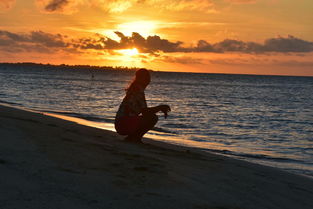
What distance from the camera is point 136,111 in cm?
905

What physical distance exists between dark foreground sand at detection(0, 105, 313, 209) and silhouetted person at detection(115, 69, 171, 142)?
971 mm

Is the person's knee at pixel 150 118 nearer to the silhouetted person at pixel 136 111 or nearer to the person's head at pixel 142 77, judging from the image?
the silhouetted person at pixel 136 111

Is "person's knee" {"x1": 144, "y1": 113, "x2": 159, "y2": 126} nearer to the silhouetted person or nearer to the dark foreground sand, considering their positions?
the silhouetted person

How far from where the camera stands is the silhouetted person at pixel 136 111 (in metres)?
8.88

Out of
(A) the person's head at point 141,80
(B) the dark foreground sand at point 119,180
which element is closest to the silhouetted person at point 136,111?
(A) the person's head at point 141,80

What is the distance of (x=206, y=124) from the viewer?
21.5 m

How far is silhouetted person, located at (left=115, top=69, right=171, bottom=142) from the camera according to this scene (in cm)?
888

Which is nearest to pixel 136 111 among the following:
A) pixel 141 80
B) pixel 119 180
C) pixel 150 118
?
pixel 150 118

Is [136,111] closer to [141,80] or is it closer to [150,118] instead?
[150,118]

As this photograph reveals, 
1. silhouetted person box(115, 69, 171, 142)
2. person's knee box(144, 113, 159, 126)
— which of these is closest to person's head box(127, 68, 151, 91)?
silhouetted person box(115, 69, 171, 142)

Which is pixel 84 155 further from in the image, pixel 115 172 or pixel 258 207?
pixel 258 207

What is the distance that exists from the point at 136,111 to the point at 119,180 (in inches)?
154

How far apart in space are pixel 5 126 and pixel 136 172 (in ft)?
12.1

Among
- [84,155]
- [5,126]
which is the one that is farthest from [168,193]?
[5,126]
